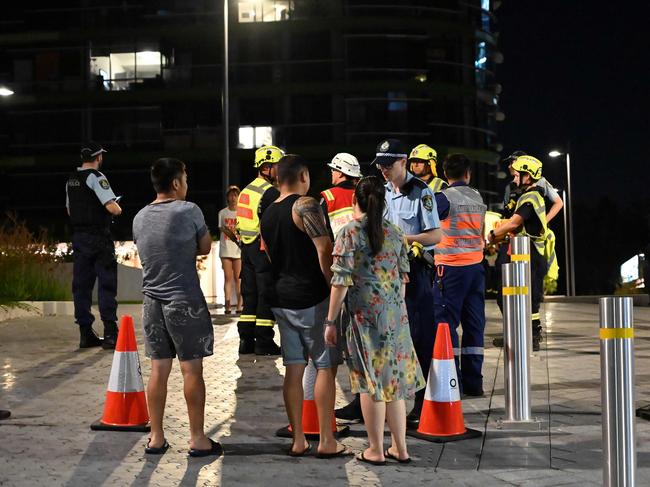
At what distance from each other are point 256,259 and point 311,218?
16.4ft

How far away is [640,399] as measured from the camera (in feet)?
31.0

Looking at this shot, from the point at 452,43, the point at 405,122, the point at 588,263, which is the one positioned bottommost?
the point at 588,263

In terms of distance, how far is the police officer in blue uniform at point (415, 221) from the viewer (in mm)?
8359

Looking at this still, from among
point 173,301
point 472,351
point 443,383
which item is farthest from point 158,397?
point 472,351

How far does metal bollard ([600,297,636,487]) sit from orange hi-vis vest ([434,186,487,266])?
165 inches

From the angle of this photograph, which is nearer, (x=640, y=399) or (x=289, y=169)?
(x=289, y=169)

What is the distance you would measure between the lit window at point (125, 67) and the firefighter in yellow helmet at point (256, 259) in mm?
50243

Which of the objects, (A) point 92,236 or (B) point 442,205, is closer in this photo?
(B) point 442,205

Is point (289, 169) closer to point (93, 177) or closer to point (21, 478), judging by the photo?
point (21, 478)

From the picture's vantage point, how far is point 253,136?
196ft

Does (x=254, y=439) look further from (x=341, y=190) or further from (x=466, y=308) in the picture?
(x=466, y=308)

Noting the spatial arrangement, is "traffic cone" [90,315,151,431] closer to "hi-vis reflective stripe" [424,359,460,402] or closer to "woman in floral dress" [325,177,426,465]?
"woman in floral dress" [325,177,426,465]

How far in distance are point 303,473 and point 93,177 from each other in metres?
6.81

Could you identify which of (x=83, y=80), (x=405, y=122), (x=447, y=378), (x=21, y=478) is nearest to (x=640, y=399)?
(x=447, y=378)
